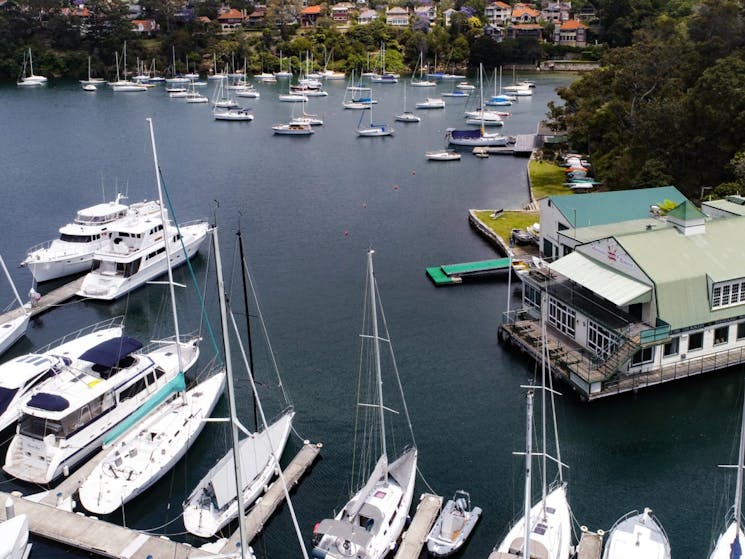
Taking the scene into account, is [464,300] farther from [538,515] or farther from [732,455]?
[538,515]

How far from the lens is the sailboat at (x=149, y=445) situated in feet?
121

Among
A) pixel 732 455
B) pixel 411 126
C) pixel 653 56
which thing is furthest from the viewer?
pixel 411 126

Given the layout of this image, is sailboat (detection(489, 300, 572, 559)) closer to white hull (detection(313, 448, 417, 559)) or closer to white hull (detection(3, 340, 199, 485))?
white hull (detection(313, 448, 417, 559))

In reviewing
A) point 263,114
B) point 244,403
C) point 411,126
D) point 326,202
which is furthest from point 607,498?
point 263,114

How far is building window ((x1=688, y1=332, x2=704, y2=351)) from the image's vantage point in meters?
47.6

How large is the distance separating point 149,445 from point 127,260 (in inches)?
1079

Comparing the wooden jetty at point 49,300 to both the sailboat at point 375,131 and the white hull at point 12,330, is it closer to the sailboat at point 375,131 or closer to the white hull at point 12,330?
Answer: the white hull at point 12,330

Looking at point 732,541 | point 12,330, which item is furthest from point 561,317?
point 12,330

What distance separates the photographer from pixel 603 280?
160ft

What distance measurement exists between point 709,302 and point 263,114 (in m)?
121

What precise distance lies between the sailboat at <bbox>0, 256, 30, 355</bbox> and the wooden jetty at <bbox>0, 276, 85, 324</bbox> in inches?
5.7

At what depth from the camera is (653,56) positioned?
8750 cm

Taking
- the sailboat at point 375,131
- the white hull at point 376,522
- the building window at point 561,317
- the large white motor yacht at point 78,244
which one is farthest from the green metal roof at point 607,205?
the sailboat at point 375,131

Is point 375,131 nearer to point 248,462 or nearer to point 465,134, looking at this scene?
point 465,134
